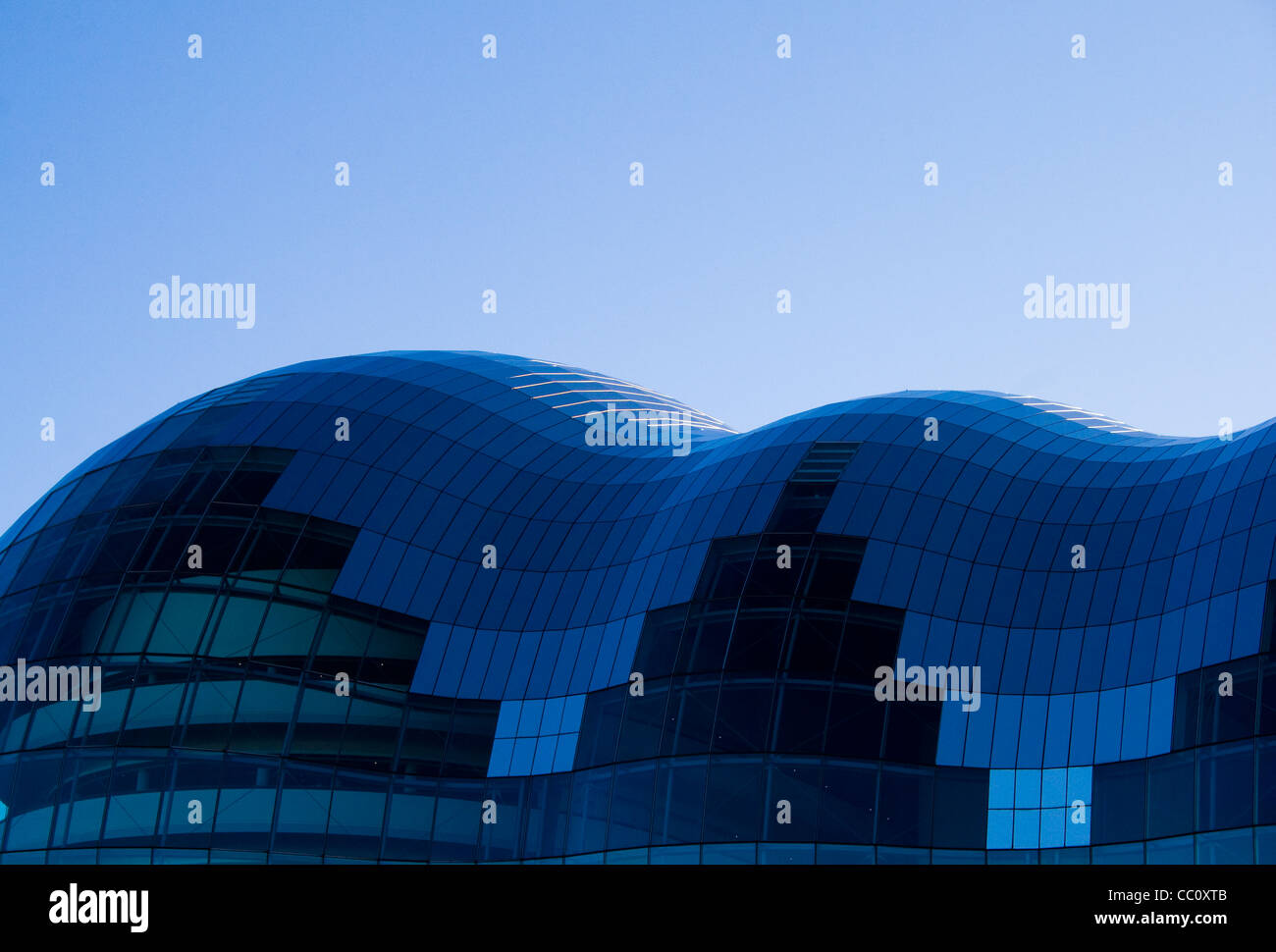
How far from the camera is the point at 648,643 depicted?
51.9 metres

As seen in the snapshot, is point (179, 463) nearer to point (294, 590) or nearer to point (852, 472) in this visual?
point (294, 590)

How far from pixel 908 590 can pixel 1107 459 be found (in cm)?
1062

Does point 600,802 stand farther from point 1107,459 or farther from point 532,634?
point 1107,459

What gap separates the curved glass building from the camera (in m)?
46.3

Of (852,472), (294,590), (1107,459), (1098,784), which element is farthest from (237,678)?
(1107,459)

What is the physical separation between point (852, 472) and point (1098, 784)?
14.8 metres

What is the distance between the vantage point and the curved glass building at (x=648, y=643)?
152ft
